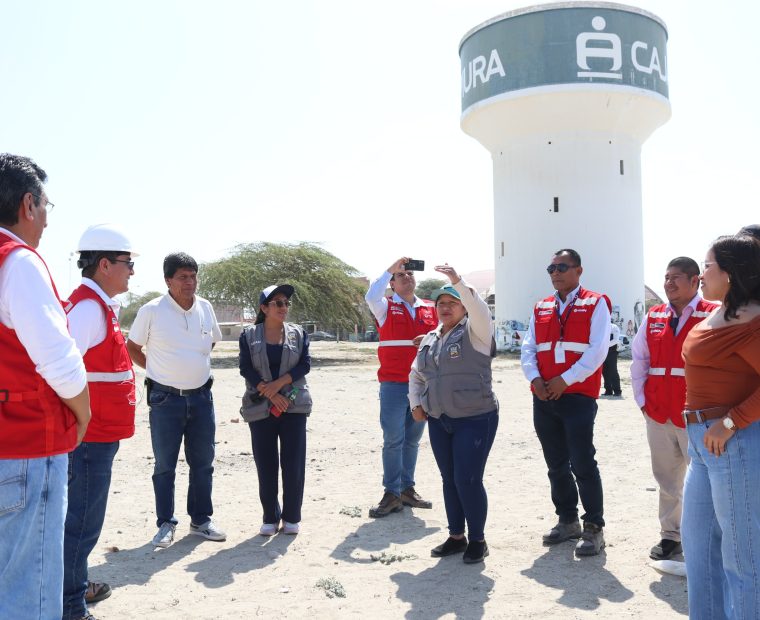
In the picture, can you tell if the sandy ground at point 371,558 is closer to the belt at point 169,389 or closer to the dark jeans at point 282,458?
the dark jeans at point 282,458

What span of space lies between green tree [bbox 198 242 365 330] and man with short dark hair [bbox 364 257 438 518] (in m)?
23.3

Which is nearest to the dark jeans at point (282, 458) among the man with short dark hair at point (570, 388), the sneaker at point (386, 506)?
the sneaker at point (386, 506)

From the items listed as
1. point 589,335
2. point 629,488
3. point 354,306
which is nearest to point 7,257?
point 589,335

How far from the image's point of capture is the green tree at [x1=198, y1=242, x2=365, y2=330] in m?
30.0

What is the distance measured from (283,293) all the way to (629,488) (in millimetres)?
3936

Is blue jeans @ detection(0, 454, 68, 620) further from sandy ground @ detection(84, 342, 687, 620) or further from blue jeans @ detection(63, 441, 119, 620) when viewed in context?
sandy ground @ detection(84, 342, 687, 620)

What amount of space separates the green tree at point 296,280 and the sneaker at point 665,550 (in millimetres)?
25299

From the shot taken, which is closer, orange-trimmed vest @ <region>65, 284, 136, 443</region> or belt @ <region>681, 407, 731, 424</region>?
belt @ <region>681, 407, 731, 424</region>

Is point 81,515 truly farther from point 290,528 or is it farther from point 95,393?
point 290,528

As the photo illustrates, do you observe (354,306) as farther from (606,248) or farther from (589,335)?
(589,335)

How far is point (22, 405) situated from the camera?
8.37ft

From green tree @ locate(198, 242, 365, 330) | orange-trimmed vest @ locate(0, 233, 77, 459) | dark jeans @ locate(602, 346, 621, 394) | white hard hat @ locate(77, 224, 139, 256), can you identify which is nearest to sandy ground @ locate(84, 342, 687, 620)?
orange-trimmed vest @ locate(0, 233, 77, 459)

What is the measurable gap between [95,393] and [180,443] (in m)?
1.53

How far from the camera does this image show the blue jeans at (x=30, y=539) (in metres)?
2.52
